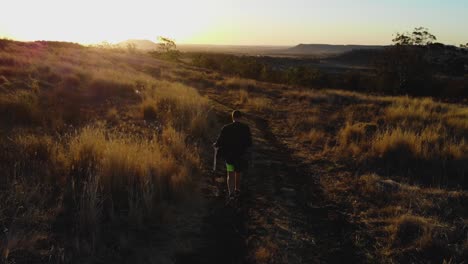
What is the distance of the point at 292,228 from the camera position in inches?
232

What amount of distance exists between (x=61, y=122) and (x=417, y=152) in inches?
351

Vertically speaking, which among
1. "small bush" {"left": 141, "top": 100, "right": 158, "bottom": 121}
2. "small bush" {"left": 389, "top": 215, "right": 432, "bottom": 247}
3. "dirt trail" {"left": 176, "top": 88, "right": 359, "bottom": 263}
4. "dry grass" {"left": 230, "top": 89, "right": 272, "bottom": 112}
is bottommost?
"dirt trail" {"left": 176, "top": 88, "right": 359, "bottom": 263}

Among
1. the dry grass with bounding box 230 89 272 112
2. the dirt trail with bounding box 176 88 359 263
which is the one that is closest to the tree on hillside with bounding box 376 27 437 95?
the dry grass with bounding box 230 89 272 112

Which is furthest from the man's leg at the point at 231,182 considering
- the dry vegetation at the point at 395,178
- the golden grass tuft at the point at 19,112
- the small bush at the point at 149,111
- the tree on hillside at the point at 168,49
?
the tree on hillside at the point at 168,49

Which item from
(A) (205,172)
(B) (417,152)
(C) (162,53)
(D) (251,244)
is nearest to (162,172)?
(A) (205,172)

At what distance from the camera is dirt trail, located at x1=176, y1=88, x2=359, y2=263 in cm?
509

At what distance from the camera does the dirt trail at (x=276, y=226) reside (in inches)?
200

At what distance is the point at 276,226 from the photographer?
19.5 feet

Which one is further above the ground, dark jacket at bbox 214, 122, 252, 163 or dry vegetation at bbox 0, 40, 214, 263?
dark jacket at bbox 214, 122, 252, 163

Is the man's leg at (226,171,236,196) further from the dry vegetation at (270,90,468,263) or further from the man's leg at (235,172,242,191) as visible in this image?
the dry vegetation at (270,90,468,263)

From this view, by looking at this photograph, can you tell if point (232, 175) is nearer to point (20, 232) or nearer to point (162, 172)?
point (162, 172)

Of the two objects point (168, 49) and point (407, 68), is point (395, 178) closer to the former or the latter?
point (407, 68)

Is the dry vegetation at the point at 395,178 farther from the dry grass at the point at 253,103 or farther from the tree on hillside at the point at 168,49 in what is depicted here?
the tree on hillside at the point at 168,49


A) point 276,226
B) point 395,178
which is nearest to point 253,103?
point 395,178
